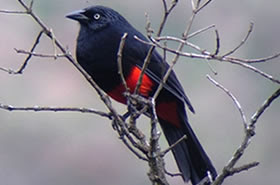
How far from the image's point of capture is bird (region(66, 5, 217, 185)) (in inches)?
183

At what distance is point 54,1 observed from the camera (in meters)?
11.2

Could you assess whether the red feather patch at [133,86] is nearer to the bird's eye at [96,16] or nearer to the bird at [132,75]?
the bird at [132,75]

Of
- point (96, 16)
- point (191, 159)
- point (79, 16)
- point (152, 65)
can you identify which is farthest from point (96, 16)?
point (191, 159)

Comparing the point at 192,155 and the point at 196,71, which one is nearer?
the point at 192,155

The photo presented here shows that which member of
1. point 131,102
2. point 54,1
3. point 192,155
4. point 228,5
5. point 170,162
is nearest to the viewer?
point 131,102

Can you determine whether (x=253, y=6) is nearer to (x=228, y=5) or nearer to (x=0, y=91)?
(x=228, y=5)

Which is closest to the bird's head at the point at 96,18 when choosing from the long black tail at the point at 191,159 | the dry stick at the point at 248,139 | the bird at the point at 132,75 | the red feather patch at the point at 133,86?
the bird at the point at 132,75

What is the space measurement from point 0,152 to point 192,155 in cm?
638

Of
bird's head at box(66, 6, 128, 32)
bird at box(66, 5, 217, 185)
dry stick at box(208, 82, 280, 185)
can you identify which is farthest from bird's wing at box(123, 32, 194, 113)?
dry stick at box(208, 82, 280, 185)

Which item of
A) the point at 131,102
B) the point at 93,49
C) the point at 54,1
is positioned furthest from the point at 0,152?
the point at 131,102

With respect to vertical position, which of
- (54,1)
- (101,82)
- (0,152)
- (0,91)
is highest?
(101,82)

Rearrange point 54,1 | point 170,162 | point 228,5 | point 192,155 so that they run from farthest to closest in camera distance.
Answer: point 228,5
point 54,1
point 170,162
point 192,155

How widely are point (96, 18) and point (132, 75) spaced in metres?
0.47

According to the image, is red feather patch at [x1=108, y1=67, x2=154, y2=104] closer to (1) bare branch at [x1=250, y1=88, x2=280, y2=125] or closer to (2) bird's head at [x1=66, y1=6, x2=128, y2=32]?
(2) bird's head at [x1=66, y1=6, x2=128, y2=32]
